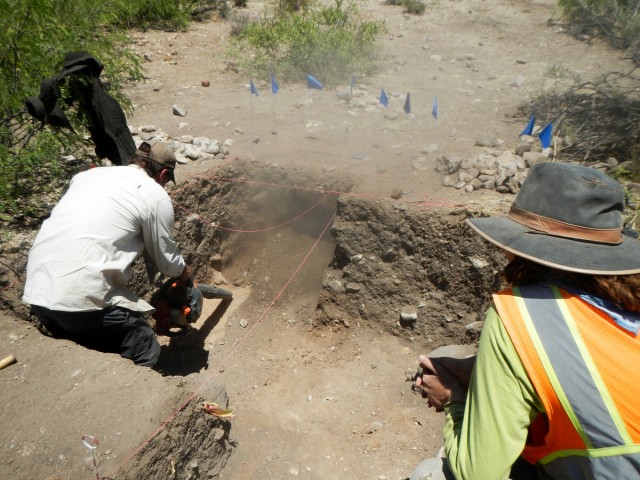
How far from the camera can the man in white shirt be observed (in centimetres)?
237

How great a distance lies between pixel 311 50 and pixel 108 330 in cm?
578

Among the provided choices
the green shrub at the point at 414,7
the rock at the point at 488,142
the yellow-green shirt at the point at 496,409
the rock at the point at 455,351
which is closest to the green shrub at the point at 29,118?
the rock at the point at 455,351

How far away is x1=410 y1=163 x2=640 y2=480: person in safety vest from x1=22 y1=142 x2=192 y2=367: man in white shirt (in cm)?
192

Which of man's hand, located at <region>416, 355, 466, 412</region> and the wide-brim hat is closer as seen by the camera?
the wide-brim hat

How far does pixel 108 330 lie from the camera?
2.61 m

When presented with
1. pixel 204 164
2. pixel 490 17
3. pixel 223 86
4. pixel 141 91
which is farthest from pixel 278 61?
pixel 490 17

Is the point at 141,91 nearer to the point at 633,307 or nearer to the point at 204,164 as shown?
the point at 204,164

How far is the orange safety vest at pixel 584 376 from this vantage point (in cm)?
118

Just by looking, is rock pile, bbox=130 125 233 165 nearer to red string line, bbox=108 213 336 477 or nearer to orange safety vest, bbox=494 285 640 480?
red string line, bbox=108 213 336 477

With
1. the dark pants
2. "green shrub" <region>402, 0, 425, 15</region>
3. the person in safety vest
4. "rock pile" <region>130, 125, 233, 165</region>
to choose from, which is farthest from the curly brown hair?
"green shrub" <region>402, 0, 425, 15</region>

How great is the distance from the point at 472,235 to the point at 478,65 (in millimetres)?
Answer: 4691

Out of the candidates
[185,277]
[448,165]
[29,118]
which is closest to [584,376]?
[185,277]

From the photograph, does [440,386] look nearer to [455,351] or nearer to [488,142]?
[455,351]

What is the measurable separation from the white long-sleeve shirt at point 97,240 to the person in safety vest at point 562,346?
191 cm
